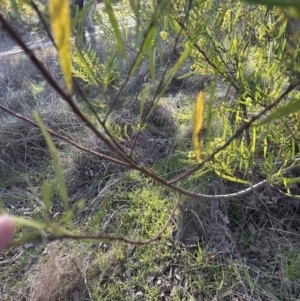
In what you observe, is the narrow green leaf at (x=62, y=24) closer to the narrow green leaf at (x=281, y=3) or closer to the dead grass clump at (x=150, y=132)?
the narrow green leaf at (x=281, y=3)

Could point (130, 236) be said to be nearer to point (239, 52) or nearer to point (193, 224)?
point (193, 224)

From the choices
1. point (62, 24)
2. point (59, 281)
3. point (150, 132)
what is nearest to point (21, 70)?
point (150, 132)

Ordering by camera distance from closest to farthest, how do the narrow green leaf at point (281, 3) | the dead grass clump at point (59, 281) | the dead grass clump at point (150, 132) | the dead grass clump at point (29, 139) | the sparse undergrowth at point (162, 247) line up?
the narrow green leaf at point (281, 3) < the sparse undergrowth at point (162, 247) < the dead grass clump at point (59, 281) < the dead grass clump at point (150, 132) < the dead grass clump at point (29, 139)

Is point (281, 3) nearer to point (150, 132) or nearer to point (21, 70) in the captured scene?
point (150, 132)

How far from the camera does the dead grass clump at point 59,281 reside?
6.61ft

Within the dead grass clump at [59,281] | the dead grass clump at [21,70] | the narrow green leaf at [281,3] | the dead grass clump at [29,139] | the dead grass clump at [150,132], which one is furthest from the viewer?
the dead grass clump at [21,70]

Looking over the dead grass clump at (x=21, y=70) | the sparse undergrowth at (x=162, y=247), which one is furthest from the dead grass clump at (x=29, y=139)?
the dead grass clump at (x=21, y=70)

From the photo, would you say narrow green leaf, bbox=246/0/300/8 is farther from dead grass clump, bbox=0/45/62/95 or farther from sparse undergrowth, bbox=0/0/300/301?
dead grass clump, bbox=0/45/62/95

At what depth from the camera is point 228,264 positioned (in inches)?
76.7

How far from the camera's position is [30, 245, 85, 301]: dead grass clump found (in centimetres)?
202

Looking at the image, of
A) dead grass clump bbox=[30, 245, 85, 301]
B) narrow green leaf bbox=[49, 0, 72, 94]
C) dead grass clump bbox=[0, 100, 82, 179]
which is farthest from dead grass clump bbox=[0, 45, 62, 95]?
narrow green leaf bbox=[49, 0, 72, 94]

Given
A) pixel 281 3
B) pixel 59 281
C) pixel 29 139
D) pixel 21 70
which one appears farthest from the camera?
pixel 21 70

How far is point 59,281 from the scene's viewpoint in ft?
6.71

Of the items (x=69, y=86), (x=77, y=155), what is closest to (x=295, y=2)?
(x=69, y=86)
